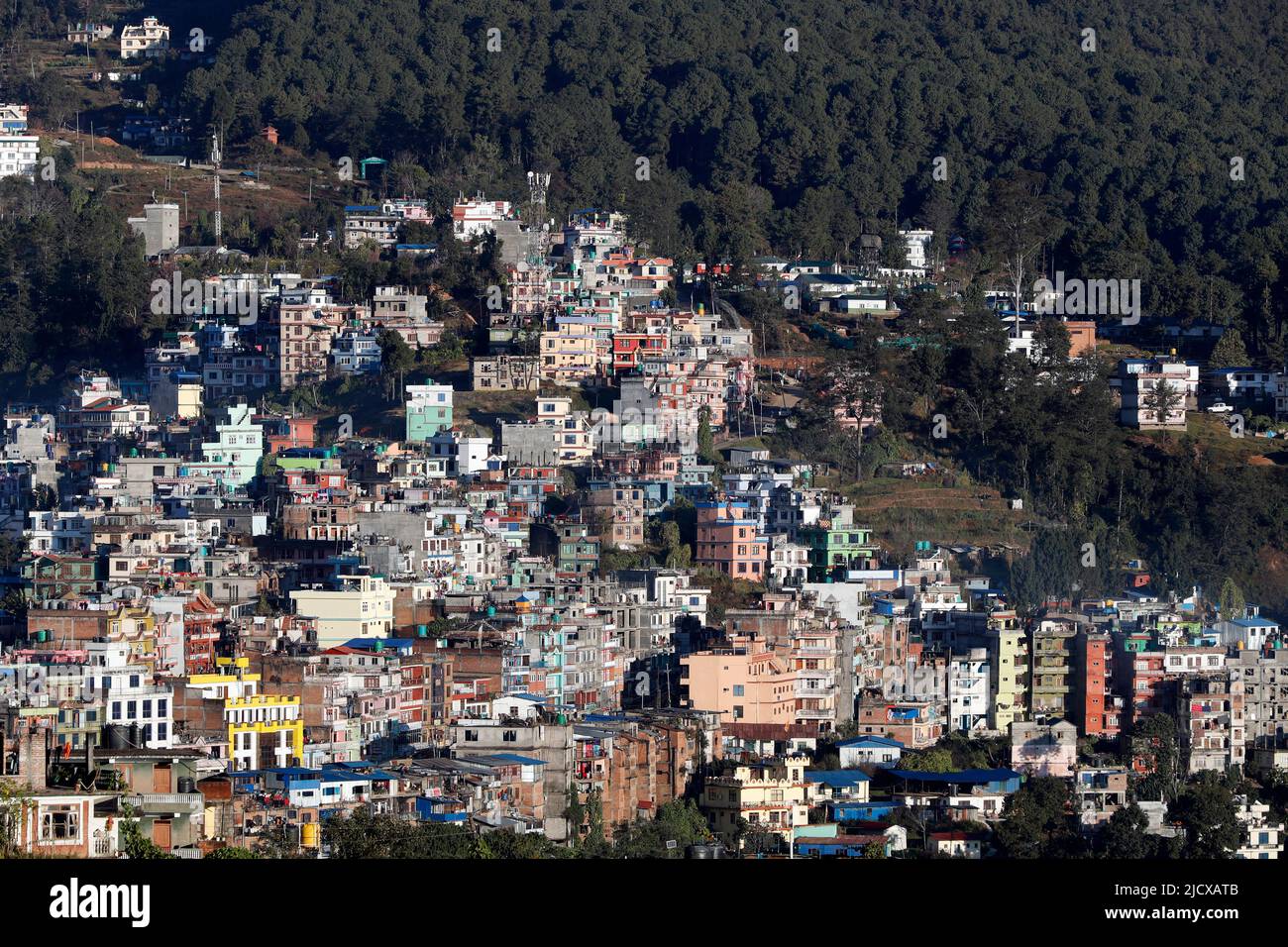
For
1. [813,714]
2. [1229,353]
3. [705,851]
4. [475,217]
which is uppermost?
[475,217]

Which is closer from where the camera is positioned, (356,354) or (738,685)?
(738,685)

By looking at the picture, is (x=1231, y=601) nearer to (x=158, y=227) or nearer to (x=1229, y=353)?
(x=1229, y=353)

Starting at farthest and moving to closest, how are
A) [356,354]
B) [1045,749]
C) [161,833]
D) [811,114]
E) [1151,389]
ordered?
1. [811,114]
2. [1151,389]
3. [356,354]
4. [1045,749]
5. [161,833]

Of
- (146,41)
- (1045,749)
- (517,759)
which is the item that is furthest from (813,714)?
(146,41)

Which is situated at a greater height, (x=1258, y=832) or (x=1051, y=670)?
(x=1051, y=670)

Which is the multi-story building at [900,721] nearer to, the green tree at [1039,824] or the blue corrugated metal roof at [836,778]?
the green tree at [1039,824]
